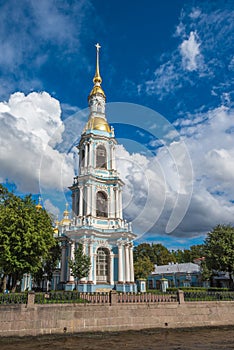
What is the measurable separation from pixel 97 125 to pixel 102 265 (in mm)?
20126

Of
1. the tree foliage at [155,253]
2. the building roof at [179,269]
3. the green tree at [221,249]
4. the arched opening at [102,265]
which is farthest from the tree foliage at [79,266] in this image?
the tree foliage at [155,253]

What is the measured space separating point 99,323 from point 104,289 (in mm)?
13648

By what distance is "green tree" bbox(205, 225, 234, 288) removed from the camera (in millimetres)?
30500

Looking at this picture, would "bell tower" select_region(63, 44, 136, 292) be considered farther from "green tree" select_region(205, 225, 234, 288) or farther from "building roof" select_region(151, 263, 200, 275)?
"building roof" select_region(151, 263, 200, 275)

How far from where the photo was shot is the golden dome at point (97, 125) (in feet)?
138

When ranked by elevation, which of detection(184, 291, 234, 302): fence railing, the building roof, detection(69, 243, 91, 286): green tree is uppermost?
the building roof

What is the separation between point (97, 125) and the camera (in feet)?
139

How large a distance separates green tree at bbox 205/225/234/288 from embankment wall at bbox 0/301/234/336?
7.24 meters

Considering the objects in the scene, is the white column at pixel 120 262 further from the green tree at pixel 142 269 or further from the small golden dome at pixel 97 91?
the small golden dome at pixel 97 91

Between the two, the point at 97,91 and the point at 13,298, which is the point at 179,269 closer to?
the point at 97,91

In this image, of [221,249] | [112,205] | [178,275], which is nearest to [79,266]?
[112,205]

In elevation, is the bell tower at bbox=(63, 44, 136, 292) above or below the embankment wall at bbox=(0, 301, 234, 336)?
above

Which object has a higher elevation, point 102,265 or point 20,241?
point 20,241

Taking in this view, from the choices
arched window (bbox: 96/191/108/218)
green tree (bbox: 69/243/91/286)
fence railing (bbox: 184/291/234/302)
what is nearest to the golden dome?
arched window (bbox: 96/191/108/218)
